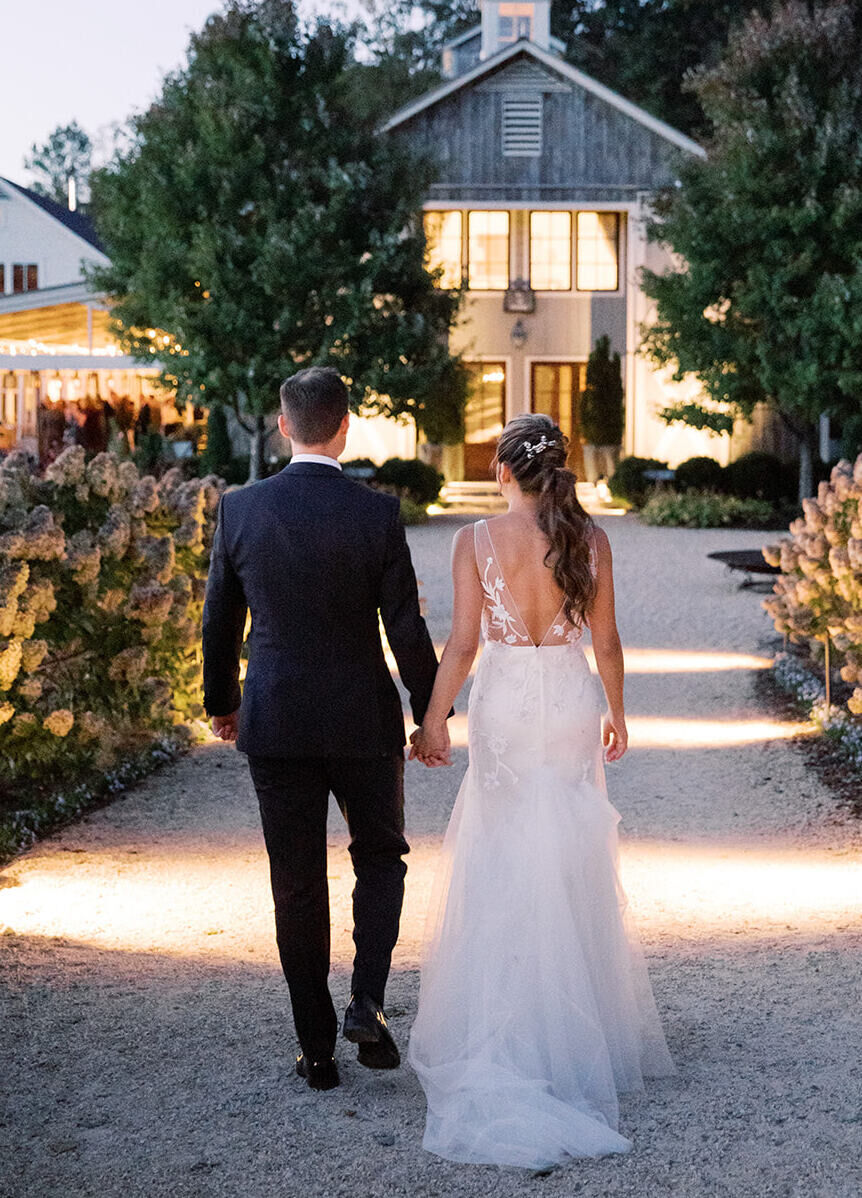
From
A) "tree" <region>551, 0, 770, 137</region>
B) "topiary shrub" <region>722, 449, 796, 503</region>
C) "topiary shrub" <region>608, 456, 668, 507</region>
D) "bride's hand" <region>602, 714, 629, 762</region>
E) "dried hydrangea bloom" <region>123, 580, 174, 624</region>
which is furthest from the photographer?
"tree" <region>551, 0, 770, 137</region>

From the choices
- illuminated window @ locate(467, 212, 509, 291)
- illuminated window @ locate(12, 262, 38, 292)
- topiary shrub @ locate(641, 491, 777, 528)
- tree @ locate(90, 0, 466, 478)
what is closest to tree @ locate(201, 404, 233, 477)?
tree @ locate(90, 0, 466, 478)

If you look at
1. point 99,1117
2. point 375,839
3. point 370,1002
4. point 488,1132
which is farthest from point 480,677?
point 99,1117

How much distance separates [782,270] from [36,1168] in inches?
852

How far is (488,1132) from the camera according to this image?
3.98m

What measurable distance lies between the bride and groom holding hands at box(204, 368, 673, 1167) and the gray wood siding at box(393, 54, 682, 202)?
88.5ft

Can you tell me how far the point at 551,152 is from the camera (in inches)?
1201

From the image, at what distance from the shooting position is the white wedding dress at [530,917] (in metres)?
4.21

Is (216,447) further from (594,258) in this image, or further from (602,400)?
(594,258)

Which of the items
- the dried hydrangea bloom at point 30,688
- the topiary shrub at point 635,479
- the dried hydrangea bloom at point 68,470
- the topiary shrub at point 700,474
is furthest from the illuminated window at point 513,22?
the dried hydrangea bloom at point 30,688

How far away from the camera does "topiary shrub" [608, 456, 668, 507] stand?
28062mm

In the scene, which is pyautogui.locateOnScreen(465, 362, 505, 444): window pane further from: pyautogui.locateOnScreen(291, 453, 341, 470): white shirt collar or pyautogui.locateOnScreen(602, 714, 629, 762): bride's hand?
pyautogui.locateOnScreen(291, 453, 341, 470): white shirt collar

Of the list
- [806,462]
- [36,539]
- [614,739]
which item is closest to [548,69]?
[806,462]

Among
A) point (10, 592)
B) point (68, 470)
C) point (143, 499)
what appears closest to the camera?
point (10, 592)

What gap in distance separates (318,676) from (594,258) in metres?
27.5
